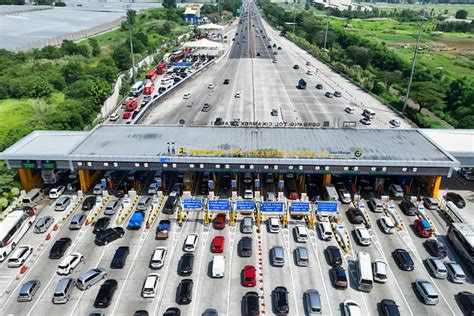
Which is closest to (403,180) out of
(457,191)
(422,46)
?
(457,191)

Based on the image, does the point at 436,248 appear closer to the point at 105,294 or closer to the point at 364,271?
the point at 364,271

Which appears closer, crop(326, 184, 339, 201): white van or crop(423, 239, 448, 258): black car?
crop(423, 239, 448, 258): black car

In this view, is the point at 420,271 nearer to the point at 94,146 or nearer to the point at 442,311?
the point at 442,311

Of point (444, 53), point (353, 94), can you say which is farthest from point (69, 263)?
point (444, 53)

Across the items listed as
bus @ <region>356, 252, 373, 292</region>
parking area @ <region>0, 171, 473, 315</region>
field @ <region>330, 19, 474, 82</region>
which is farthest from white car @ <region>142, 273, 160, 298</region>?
field @ <region>330, 19, 474, 82</region>

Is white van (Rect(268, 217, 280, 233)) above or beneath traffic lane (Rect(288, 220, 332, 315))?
above

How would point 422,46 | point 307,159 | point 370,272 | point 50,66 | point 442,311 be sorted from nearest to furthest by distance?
point 442,311 → point 370,272 → point 307,159 → point 50,66 → point 422,46

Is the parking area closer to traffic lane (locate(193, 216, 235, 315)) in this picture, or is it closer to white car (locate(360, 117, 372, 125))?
traffic lane (locate(193, 216, 235, 315))
